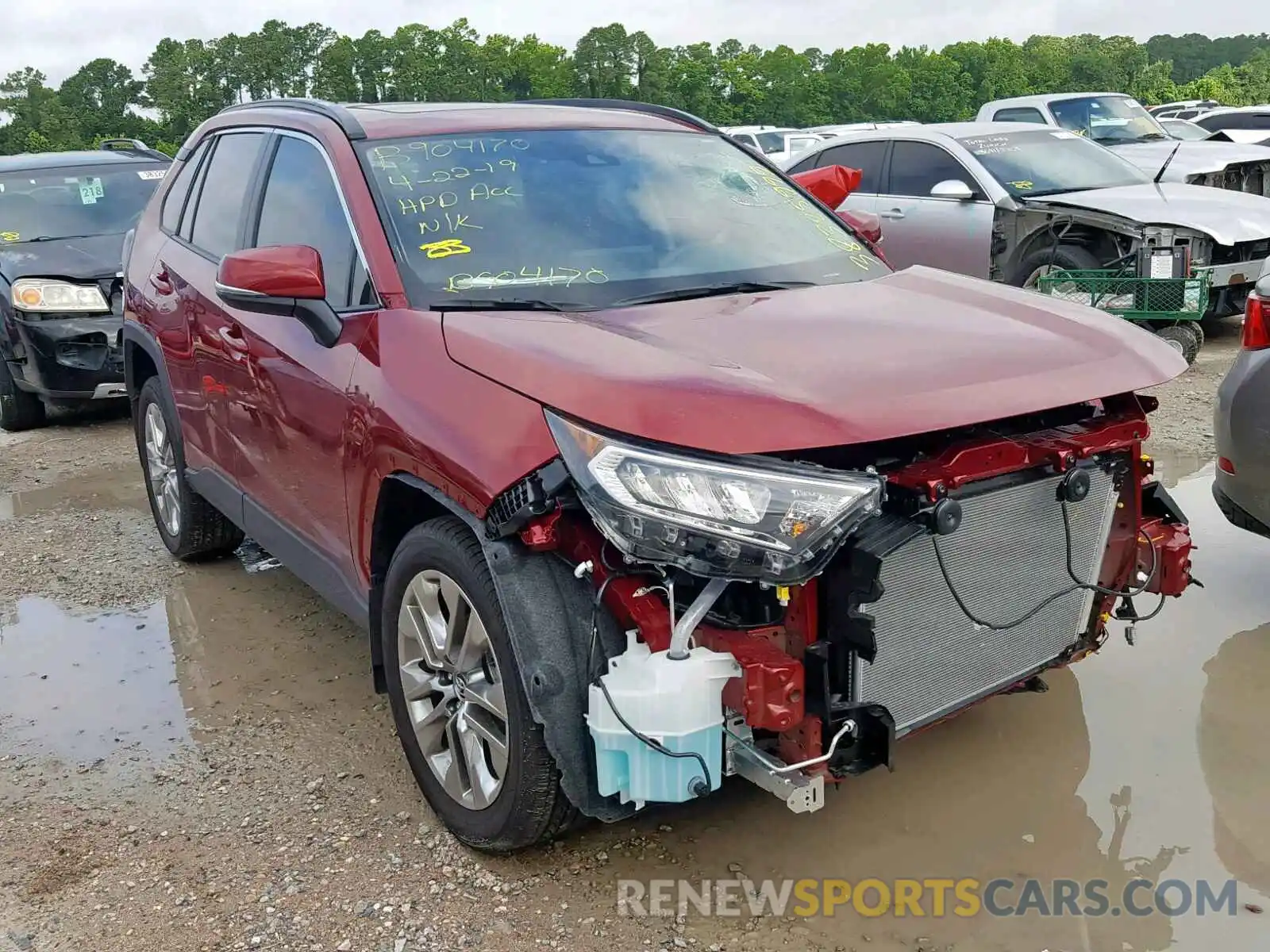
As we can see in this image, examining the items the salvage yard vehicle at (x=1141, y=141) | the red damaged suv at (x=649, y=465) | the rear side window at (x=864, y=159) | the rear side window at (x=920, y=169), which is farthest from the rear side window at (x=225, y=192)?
the salvage yard vehicle at (x=1141, y=141)

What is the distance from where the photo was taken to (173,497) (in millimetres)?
5148

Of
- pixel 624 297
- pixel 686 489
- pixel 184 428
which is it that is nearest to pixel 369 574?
pixel 624 297

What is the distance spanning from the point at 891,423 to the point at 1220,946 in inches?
54.1

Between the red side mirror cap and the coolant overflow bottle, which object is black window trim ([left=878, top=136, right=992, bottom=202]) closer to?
the red side mirror cap

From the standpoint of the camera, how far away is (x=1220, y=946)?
2535 millimetres

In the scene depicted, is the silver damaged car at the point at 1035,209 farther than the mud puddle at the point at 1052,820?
Yes

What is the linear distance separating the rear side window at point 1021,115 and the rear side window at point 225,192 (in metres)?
10.6

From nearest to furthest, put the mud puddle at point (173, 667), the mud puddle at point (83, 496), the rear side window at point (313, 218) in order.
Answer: the rear side window at point (313, 218)
the mud puddle at point (173, 667)
the mud puddle at point (83, 496)

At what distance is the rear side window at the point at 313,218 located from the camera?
3223 millimetres

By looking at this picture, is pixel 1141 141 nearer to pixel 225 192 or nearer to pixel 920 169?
pixel 920 169

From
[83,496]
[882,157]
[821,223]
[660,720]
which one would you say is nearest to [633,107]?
[821,223]

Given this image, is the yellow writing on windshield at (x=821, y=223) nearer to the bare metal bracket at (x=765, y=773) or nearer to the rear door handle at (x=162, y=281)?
the bare metal bracket at (x=765, y=773)

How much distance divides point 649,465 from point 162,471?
3598mm

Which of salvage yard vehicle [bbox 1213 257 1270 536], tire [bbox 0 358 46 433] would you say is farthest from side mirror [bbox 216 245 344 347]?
tire [bbox 0 358 46 433]
